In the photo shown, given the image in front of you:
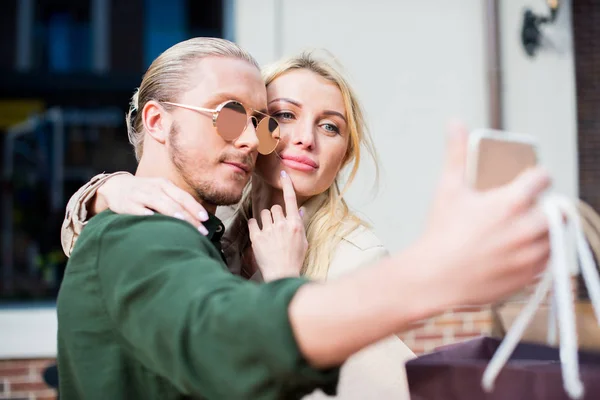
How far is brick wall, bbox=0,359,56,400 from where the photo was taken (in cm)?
405

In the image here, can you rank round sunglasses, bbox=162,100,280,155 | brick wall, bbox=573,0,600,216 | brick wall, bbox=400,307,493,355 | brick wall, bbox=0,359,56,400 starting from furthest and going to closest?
brick wall, bbox=573,0,600,216
brick wall, bbox=400,307,493,355
brick wall, bbox=0,359,56,400
round sunglasses, bbox=162,100,280,155

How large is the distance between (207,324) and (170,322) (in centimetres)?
6

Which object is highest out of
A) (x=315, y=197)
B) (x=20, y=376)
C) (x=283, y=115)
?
(x=283, y=115)

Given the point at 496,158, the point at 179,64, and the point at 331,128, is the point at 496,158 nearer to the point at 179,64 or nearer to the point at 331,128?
the point at 179,64

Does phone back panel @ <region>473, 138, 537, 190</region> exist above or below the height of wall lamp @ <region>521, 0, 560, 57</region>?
below

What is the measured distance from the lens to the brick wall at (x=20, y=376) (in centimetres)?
405

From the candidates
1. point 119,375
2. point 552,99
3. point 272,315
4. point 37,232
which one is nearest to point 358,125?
point 119,375

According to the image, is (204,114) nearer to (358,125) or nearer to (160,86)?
(160,86)

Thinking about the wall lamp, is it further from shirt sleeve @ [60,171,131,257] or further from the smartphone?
the smartphone

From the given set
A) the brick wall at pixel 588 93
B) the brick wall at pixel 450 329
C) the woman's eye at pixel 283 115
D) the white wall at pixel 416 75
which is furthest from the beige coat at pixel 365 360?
the brick wall at pixel 588 93

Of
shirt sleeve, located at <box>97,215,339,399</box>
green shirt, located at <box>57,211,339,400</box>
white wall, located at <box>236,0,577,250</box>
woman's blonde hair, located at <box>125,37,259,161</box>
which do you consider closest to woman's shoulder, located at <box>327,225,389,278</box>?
woman's blonde hair, located at <box>125,37,259,161</box>

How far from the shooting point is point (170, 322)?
33.0 inches

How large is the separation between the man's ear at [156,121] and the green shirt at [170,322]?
1.02ft

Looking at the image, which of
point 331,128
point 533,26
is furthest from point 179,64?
point 533,26
